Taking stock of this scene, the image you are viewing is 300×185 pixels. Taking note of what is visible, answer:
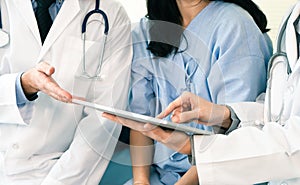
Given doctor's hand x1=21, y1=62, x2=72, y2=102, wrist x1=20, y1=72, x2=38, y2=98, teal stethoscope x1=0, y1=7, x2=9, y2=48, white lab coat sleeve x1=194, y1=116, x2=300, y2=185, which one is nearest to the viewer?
white lab coat sleeve x1=194, y1=116, x2=300, y2=185

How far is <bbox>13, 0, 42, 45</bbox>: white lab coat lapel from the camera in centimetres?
155

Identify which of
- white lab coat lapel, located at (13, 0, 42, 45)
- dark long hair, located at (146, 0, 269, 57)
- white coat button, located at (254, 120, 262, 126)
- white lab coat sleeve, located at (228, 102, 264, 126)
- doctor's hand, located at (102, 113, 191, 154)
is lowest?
white coat button, located at (254, 120, 262, 126)

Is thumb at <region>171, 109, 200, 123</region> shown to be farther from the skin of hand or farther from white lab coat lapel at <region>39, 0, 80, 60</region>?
white lab coat lapel at <region>39, 0, 80, 60</region>

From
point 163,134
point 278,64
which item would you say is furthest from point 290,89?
point 163,134

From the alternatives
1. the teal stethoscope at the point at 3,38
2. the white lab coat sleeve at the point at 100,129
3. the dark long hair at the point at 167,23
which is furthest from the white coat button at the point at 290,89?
the teal stethoscope at the point at 3,38

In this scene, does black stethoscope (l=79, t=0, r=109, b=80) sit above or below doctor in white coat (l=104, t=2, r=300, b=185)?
above

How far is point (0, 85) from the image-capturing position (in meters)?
1.53

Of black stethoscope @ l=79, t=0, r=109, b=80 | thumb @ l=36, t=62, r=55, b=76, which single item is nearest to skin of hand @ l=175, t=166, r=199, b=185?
black stethoscope @ l=79, t=0, r=109, b=80

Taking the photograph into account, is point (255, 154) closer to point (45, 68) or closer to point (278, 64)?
point (278, 64)

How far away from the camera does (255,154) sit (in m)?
1.27

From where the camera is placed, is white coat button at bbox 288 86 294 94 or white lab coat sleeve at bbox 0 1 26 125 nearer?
white coat button at bbox 288 86 294 94

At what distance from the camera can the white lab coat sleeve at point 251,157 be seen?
1262 millimetres

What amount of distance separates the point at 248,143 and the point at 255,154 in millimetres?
36

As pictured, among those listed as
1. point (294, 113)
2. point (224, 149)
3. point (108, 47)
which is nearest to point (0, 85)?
point (108, 47)
